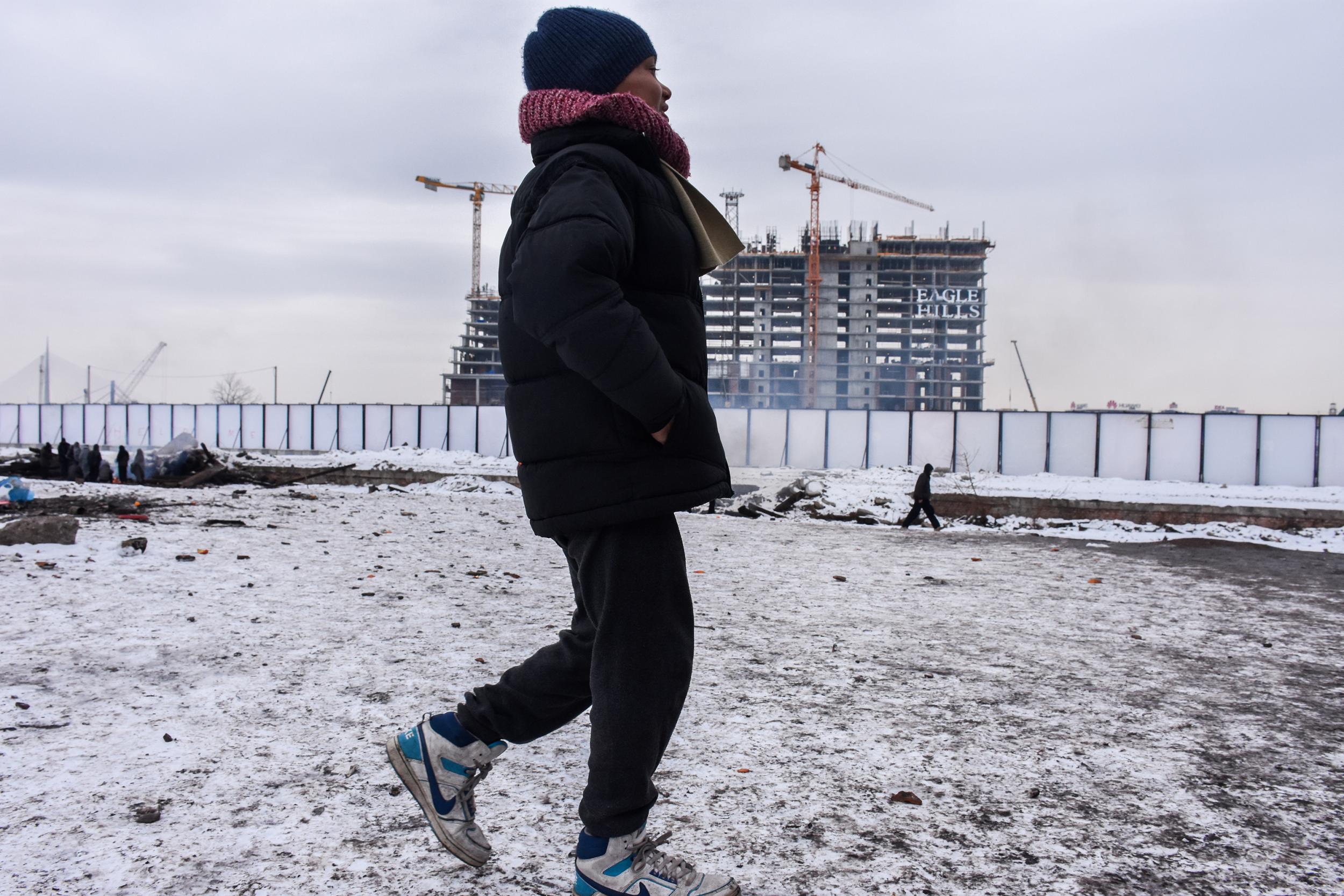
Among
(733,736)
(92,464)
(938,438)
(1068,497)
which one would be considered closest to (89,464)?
(92,464)

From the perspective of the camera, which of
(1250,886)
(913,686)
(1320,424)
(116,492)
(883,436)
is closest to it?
(1250,886)

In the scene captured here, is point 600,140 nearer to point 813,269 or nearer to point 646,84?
point 646,84

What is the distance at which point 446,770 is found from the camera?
188 cm

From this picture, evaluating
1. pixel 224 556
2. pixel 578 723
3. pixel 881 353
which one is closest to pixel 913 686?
pixel 578 723

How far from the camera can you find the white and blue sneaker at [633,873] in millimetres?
1653

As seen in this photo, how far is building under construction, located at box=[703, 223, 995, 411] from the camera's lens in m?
114

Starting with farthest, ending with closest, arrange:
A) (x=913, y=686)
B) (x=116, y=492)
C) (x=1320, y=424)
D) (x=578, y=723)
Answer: (x=1320, y=424) → (x=116, y=492) → (x=913, y=686) → (x=578, y=723)

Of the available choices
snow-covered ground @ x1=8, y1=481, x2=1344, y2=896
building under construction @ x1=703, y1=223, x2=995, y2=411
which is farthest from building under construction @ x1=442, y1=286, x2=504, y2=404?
snow-covered ground @ x1=8, y1=481, x2=1344, y2=896

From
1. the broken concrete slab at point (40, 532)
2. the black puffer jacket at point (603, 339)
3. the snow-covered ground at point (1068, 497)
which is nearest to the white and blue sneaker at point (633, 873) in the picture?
the black puffer jacket at point (603, 339)

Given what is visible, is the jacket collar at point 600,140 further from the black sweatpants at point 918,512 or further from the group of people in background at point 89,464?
the group of people in background at point 89,464

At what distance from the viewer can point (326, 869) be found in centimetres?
180

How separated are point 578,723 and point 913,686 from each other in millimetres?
1439

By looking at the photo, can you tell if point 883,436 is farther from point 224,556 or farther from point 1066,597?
point 224,556

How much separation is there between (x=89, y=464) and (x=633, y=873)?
62.7 ft
